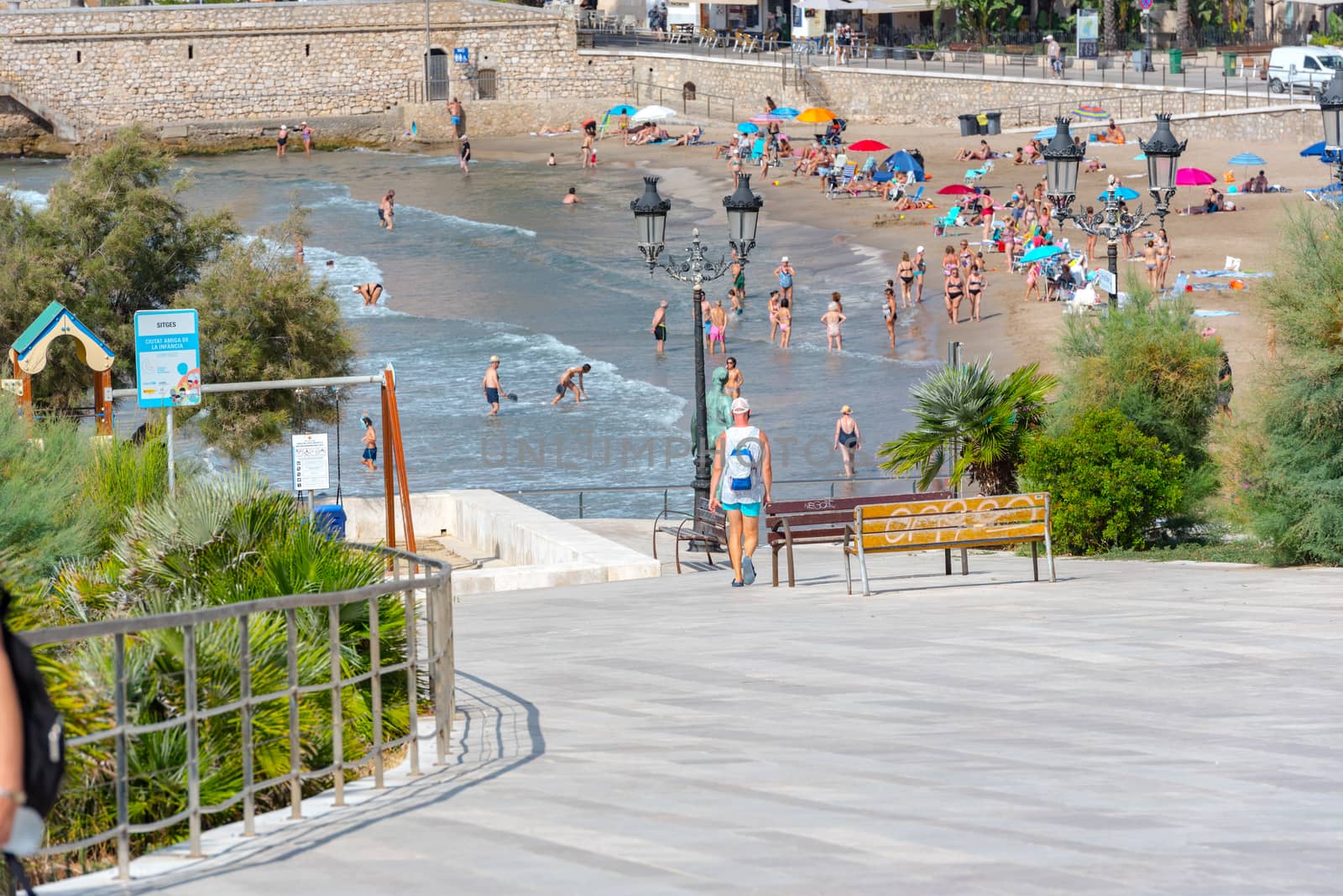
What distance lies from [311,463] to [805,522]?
16.2ft

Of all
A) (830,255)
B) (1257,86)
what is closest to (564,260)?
(830,255)

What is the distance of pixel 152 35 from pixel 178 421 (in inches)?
2188

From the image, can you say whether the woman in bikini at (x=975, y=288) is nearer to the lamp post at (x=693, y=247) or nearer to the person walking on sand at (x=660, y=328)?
the person walking on sand at (x=660, y=328)

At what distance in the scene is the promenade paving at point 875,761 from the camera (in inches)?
194

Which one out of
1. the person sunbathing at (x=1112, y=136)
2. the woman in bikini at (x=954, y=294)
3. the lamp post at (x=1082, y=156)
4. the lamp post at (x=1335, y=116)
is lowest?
the woman in bikini at (x=954, y=294)

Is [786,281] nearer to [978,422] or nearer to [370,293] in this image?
[370,293]

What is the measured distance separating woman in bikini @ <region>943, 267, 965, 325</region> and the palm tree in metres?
17.7

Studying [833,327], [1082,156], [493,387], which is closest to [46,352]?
[1082,156]

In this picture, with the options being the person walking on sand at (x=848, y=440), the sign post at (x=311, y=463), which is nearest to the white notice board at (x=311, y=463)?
the sign post at (x=311, y=463)

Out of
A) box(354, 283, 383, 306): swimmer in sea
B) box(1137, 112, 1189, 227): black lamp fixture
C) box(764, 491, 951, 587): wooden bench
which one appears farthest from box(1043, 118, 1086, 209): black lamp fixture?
box(354, 283, 383, 306): swimmer in sea

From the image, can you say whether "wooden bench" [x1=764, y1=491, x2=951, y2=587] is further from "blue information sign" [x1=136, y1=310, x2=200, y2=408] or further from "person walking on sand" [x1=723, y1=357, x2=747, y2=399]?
"blue information sign" [x1=136, y1=310, x2=200, y2=408]

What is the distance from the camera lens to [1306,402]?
1242 cm

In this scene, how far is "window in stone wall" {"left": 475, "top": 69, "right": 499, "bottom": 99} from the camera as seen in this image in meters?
72.9

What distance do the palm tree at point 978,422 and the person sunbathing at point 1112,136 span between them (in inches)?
1375
